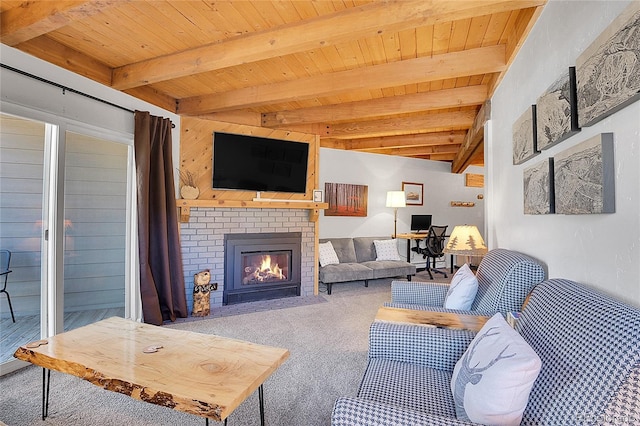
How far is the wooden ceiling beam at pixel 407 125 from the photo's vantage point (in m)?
4.17

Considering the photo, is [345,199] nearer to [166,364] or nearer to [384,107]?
[384,107]

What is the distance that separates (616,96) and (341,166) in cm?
473

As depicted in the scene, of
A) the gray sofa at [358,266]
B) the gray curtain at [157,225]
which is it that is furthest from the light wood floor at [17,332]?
the gray sofa at [358,266]

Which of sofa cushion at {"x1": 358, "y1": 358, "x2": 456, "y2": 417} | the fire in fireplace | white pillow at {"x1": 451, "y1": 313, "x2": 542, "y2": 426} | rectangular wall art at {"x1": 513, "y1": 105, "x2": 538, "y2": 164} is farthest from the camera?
the fire in fireplace

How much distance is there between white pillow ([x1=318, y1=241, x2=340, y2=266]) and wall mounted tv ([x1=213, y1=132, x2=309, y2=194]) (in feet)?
3.49

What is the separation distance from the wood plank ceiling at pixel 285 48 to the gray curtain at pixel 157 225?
0.47m

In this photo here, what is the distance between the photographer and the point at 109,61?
284 centimetres

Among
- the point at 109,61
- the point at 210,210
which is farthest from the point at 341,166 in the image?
the point at 109,61

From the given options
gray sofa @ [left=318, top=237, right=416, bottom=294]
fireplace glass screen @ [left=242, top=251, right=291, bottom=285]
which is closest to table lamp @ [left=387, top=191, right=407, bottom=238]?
gray sofa @ [left=318, top=237, right=416, bottom=294]

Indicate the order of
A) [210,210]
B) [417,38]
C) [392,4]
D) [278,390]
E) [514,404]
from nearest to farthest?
[514,404], [392,4], [278,390], [417,38], [210,210]

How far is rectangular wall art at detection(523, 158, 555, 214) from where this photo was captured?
5.37 ft

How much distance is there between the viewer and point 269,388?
205 cm

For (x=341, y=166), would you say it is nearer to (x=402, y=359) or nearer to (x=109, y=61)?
(x=109, y=61)

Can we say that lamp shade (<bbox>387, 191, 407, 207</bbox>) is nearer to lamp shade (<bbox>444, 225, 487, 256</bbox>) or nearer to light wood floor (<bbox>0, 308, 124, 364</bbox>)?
lamp shade (<bbox>444, 225, 487, 256</bbox>)
